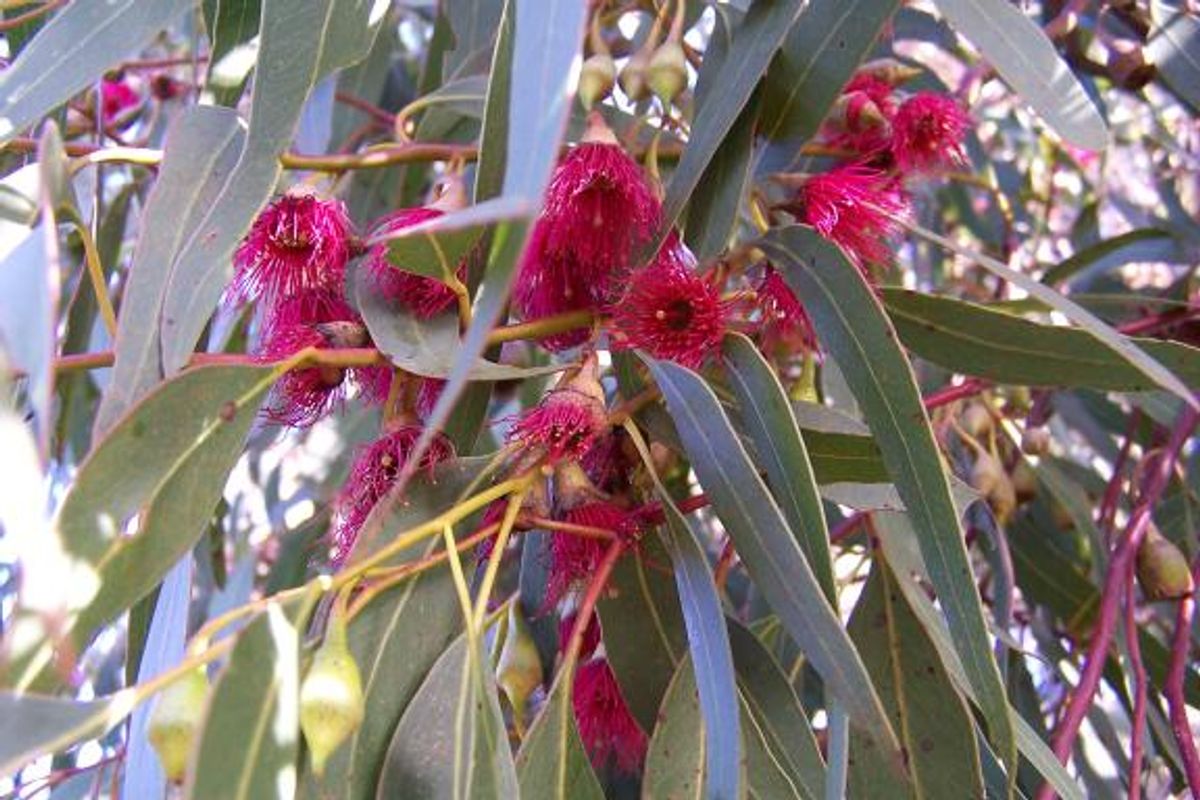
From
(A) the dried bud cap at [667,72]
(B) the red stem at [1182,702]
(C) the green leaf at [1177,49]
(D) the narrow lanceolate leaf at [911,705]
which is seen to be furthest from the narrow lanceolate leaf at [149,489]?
(C) the green leaf at [1177,49]

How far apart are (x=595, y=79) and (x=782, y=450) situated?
339mm

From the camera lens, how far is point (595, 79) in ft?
3.31

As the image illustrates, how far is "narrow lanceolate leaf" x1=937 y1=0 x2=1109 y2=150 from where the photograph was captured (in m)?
0.85

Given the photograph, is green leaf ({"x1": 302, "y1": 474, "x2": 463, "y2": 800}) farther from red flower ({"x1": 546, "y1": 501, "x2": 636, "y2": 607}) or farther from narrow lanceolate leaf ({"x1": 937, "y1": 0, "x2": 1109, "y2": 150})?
narrow lanceolate leaf ({"x1": 937, "y1": 0, "x2": 1109, "y2": 150})

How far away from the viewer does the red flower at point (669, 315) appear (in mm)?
902

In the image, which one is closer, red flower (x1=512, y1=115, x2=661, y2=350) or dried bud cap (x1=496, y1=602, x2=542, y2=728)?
red flower (x1=512, y1=115, x2=661, y2=350)

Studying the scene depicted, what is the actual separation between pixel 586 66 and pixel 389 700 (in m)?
0.48

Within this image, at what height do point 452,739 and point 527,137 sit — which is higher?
point 527,137

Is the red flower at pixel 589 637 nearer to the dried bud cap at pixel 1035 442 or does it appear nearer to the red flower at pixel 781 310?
the red flower at pixel 781 310

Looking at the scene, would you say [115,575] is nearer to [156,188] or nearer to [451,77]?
[156,188]

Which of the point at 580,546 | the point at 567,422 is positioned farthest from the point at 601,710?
the point at 567,422

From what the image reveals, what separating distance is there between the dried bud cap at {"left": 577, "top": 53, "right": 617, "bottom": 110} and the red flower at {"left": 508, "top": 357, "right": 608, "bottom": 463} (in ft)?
0.80

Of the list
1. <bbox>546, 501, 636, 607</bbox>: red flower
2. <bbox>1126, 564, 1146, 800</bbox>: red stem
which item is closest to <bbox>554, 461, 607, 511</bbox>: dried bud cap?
<bbox>546, 501, 636, 607</bbox>: red flower

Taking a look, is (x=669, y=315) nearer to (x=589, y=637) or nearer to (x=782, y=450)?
(x=782, y=450)
